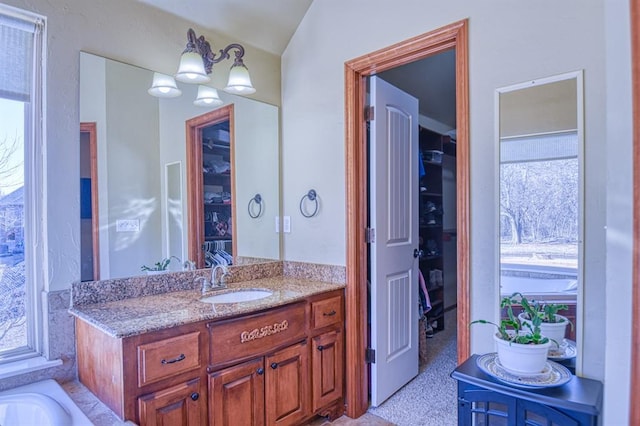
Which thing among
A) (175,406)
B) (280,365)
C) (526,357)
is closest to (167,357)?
(175,406)

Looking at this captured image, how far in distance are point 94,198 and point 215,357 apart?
0.97 m

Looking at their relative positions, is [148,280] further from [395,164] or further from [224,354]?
[395,164]

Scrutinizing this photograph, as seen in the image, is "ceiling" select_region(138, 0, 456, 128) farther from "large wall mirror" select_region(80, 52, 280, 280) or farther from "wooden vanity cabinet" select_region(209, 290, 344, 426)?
"wooden vanity cabinet" select_region(209, 290, 344, 426)

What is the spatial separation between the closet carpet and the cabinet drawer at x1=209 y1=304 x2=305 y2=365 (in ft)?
2.82

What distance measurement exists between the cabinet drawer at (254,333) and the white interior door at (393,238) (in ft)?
2.05

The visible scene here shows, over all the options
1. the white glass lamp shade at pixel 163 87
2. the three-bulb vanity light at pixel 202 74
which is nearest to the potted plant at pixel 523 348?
the three-bulb vanity light at pixel 202 74

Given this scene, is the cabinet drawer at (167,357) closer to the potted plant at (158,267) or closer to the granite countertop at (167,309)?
the granite countertop at (167,309)

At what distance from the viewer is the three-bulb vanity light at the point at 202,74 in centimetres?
203

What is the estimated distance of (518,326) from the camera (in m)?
1.52

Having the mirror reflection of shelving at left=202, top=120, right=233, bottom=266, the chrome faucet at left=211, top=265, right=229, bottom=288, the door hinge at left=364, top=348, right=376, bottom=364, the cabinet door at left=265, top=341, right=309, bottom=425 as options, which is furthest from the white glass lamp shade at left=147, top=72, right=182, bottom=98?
the door hinge at left=364, top=348, right=376, bottom=364

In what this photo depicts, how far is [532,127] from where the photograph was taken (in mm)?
1615

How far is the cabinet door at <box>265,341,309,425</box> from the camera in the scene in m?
1.84

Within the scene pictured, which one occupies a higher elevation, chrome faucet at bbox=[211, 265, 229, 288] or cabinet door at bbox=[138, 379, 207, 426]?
chrome faucet at bbox=[211, 265, 229, 288]

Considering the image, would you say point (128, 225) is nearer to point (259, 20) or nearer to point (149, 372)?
point (149, 372)
